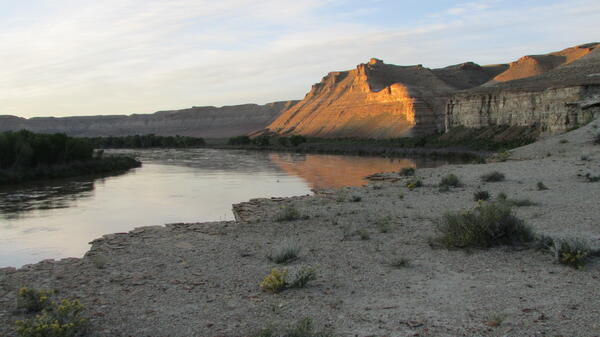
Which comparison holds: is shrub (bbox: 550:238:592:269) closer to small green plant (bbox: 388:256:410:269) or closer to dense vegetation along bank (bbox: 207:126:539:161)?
small green plant (bbox: 388:256:410:269)

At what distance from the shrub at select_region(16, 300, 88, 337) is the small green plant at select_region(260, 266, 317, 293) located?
77.4 inches

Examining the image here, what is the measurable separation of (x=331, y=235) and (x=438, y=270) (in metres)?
2.86

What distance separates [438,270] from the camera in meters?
6.09

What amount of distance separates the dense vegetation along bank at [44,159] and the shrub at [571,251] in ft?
91.7

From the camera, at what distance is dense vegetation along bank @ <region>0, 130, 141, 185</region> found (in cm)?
2839

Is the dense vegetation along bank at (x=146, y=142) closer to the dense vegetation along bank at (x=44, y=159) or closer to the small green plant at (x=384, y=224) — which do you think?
the dense vegetation along bank at (x=44, y=159)

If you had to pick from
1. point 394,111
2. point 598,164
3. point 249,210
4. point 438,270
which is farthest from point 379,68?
point 438,270

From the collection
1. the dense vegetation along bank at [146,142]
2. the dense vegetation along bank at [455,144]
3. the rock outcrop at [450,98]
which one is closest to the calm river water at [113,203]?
the dense vegetation along bank at [455,144]

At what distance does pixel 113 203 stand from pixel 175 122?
14367 centimetres

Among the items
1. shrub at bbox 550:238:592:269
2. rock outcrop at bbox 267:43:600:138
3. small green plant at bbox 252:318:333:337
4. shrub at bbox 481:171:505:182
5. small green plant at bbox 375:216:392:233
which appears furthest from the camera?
rock outcrop at bbox 267:43:600:138

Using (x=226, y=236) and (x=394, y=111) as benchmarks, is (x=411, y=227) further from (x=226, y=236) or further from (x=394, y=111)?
(x=394, y=111)

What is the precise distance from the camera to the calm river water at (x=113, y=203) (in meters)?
12.2

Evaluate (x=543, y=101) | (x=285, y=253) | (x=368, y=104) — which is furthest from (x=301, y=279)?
(x=368, y=104)

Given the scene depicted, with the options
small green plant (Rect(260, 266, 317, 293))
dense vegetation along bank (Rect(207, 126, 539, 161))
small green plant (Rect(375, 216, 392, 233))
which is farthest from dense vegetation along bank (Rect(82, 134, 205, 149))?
→ small green plant (Rect(260, 266, 317, 293))
